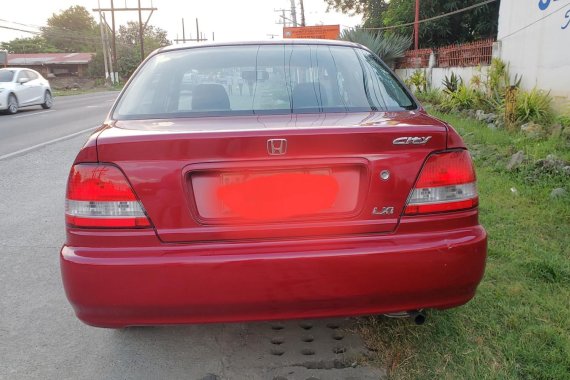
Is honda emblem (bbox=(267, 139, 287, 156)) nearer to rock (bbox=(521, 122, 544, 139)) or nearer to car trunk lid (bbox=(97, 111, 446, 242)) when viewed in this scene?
car trunk lid (bbox=(97, 111, 446, 242))

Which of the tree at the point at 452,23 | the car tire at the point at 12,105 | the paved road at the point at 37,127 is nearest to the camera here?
the paved road at the point at 37,127

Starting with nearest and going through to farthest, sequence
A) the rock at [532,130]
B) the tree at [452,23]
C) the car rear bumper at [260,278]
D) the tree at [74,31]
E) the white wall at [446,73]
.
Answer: the car rear bumper at [260,278] → the rock at [532,130] → the white wall at [446,73] → the tree at [452,23] → the tree at [74,31]

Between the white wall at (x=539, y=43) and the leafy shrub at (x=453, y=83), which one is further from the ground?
the white wall at (x=539, y=43)

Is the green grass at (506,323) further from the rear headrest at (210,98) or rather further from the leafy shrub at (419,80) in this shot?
the leafy shrub at (419,80)

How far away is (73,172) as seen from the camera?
7.04 ft

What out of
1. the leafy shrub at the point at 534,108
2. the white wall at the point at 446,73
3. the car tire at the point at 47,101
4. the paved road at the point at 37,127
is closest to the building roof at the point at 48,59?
the car tire at the point at 47,101

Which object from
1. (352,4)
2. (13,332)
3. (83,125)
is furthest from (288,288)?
(352,4)

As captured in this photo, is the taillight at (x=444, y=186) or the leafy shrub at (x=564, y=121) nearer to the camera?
the taillight at (x=444, y=186)

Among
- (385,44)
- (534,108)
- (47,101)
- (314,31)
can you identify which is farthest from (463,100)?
(314,31)

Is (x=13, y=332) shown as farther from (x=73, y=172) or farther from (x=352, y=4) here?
(x=352, y=4)

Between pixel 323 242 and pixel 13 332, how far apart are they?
77.2 inches

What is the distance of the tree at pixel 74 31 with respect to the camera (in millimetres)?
72688

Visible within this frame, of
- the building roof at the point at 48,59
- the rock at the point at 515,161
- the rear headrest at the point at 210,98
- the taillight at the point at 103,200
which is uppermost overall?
the building roof at the point at 48,59

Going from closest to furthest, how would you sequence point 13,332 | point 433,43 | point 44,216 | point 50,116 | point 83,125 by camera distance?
point 13,332 < point 44,216 < point 83,125 < point 50,116 < point 433,43
